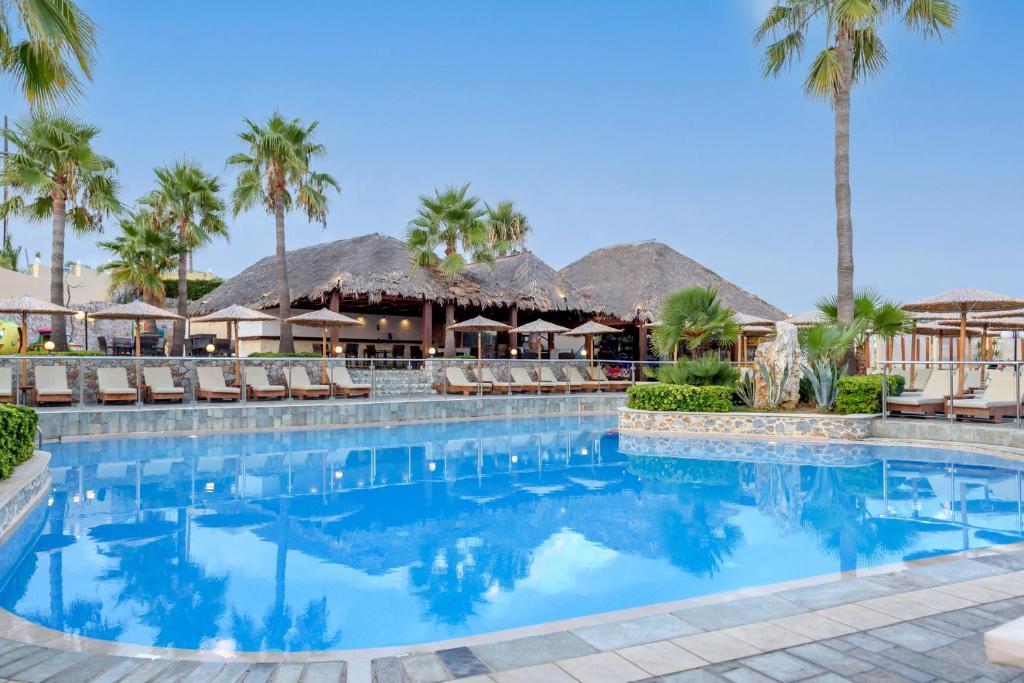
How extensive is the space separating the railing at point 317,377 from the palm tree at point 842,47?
5601 millimetres

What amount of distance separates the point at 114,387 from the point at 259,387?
2899 millimetres

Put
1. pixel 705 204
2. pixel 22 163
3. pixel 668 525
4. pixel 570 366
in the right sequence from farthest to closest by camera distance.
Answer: pixel 705 204 < pixel 570 366 < pixel 22 163 < pixel 668 525

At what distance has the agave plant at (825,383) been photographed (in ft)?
41.0

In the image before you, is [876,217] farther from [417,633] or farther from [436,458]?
[417,633]

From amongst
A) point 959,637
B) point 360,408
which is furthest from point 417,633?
point 360,408

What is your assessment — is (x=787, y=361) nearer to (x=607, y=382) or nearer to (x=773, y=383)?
(x=773, y=383)

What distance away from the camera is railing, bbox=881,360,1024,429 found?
10719 mm

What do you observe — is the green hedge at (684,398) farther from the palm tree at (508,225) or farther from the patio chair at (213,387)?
the palm tree at (508,225)

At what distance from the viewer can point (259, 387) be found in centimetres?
1564

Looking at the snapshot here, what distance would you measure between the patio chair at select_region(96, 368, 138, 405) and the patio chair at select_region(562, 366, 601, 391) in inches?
443

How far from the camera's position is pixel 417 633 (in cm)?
402

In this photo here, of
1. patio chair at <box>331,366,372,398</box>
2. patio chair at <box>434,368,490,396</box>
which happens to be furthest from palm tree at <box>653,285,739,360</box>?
patio chair at <box>331,366,372,398</box>

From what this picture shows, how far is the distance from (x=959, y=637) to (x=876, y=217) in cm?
3027

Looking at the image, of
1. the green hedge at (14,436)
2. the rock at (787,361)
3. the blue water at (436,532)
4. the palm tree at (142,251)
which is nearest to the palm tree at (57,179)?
the palm tree at (142,251)
